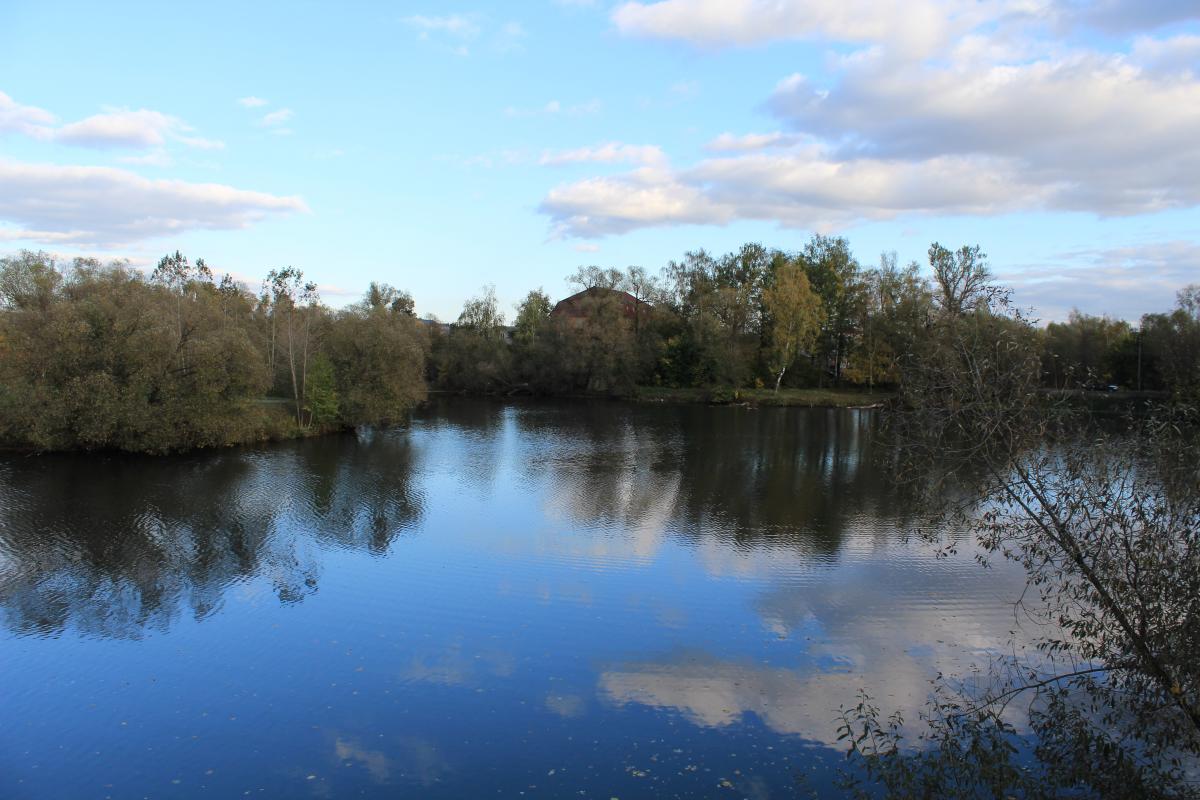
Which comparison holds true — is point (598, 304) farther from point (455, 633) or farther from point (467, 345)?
point (455, 633)

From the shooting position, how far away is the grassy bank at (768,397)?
2564 inches

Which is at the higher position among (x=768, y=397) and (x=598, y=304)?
(x=598, y=304)

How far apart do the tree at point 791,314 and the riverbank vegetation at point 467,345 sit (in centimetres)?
20

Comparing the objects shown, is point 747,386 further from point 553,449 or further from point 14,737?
point 14,737

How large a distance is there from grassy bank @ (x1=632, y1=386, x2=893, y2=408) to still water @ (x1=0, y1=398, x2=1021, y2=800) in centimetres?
3834

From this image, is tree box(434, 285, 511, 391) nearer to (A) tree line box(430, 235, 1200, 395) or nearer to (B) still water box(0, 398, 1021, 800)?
(A) tree line box(430, 235, 1200, 395)

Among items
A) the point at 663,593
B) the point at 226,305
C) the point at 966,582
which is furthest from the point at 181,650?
the point at 226,305

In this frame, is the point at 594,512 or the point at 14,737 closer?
the point at 14,737

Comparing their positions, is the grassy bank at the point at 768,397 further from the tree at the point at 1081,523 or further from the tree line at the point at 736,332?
the tree at the point at 1081,523

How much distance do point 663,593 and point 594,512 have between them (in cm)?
810

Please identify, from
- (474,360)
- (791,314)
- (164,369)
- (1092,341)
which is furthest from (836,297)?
(164,369)

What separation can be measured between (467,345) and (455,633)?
2508 inches

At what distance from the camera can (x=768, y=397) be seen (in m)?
66.2

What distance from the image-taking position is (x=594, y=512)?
2378cm
